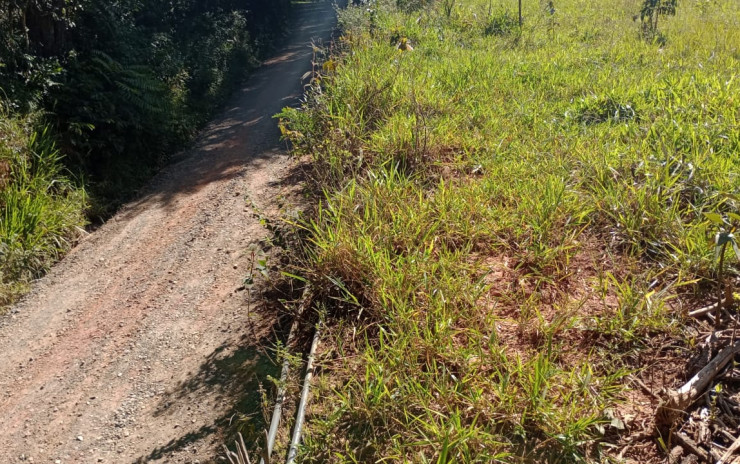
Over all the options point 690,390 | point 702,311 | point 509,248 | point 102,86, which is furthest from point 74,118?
point 690,390

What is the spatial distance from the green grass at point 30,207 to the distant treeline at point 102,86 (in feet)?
1.24

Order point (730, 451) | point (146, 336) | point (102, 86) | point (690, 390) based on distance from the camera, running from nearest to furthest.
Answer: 1. point (730, 451)
2. point (690, 390)
3. point (146, 336)
4. point (102, 86)

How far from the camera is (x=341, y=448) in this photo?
2914 millimetres

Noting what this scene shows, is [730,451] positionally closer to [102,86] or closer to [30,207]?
[30,207]

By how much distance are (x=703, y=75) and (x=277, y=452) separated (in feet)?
21.1

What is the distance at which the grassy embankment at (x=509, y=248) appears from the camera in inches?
112

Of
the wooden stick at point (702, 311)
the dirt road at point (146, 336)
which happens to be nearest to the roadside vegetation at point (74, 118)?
the dirt road at point (146, 336)

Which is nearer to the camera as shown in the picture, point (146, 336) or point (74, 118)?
point (146, 336)

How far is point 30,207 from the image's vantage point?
6156 millimetres

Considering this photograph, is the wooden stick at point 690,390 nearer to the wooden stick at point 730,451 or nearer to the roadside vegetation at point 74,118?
the wooden stick at point 730,451

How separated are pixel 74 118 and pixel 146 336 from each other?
417cm

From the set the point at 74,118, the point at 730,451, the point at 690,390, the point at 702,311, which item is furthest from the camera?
the point at 74,118

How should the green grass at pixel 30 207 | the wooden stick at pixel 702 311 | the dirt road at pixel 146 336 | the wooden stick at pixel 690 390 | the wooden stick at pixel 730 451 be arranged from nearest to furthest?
the wooden stick at pixel 730 451 < the wooden stick at pixel 690 390 < the wooden stick at pixel 702 311 < the dirt road at pixel 146 336 < the green grass at pixel 30 207

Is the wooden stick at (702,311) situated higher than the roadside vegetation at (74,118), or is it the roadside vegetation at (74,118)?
the roadside vegetation at (74,118)
